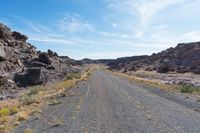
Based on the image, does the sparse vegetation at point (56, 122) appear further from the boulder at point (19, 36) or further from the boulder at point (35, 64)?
the boulder at point (19, 36)

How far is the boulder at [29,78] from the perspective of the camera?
49.2 metres

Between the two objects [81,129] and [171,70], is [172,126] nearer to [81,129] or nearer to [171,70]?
[81,129]

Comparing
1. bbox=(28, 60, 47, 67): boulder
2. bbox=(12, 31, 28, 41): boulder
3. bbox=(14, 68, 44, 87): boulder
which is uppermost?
bbox=(12, 31, 28, 41): boulder

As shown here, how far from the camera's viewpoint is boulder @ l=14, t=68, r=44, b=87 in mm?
49250

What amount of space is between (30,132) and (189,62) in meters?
111

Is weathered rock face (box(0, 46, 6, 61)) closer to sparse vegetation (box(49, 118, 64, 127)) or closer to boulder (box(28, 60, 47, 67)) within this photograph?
boulder (box(28, 60, 47, 67))

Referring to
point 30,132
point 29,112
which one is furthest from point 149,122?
point 29,112

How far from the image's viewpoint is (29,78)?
5041 cm

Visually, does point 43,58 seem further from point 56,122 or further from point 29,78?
point 56,122

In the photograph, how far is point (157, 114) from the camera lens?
19.3 metres

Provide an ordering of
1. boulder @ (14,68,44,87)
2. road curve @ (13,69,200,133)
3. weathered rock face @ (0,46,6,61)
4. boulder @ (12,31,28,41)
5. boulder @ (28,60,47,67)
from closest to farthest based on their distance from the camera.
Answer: road curve @ (13,69,200,133) → boulder @ (14,68,44,87) → weathered rock face @ (0,46,6,61) → boulder @ (28,60,47,67) → boulder @ (12,31,28,41)

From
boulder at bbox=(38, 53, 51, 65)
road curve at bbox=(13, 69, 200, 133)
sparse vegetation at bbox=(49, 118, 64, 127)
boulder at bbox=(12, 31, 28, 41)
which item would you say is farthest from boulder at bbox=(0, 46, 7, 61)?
sparse vegetation at bbox=(49, 118, 64, 127)

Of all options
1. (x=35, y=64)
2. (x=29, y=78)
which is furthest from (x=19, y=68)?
(x=29, y=78)

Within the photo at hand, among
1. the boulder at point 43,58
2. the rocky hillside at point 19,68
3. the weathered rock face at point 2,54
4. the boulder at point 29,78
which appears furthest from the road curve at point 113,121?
the boulder at point 43,58
